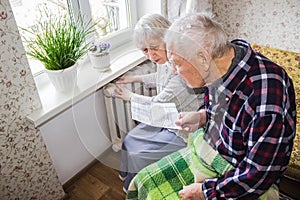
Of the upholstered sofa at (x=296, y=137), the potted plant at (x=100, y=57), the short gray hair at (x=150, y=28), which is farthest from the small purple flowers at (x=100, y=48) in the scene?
the upholstered sofa at (x=296, y=137)

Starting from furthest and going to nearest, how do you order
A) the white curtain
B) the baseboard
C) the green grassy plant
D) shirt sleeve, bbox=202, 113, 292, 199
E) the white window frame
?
the baseboard, the white curtain, the white window frame, the green grassy plant, shirt sleeve, bbox=202, 113, 292, 199

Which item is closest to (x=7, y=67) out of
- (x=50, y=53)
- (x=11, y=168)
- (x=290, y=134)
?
(x=50, y=53)

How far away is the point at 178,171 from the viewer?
122 centimetres

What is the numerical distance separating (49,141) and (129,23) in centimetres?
89

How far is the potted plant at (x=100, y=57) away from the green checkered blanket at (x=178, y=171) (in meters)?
0.58

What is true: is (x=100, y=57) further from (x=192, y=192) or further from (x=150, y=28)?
(x=192, y=192)

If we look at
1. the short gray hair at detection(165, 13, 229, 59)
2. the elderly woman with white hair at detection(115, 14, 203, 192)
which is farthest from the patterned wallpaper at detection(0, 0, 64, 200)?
the short gray hair at detection(165, 13, 229, 59)

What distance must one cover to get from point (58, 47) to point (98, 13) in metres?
0.46

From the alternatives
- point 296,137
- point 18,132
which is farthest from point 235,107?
point 18,132

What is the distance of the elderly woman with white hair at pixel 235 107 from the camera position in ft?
2.87

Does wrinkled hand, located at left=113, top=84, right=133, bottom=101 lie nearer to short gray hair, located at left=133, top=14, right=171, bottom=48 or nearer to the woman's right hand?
the woman's right hand

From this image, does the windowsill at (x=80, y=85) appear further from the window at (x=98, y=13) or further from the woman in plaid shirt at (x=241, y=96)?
the woman in plaid shirt at (x=241, y=96)

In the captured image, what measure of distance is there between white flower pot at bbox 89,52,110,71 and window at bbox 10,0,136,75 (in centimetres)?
28

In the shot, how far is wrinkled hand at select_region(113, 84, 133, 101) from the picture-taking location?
1.26 meters
